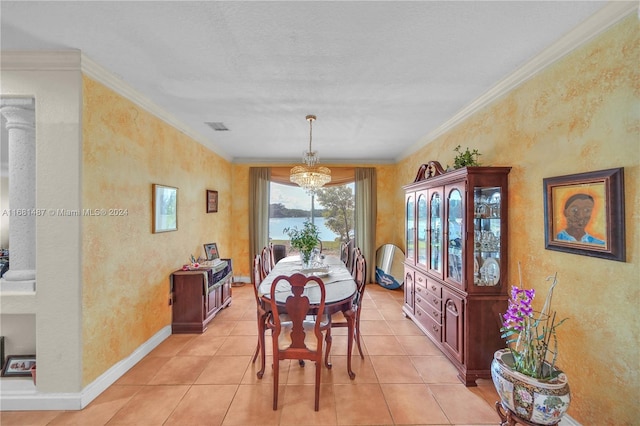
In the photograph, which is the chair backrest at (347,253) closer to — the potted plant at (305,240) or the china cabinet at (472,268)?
the potted plant at (305,240)

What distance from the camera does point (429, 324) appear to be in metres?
3.01

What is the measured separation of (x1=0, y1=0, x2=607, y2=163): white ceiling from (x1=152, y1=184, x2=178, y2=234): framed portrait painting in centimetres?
100

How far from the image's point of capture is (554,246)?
1.83m

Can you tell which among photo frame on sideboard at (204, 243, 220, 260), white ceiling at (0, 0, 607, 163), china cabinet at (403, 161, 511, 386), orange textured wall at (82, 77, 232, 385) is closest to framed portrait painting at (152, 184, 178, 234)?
orange textured wall at (82, 77, 232, 385)

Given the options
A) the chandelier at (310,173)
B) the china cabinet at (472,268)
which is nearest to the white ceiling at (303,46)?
the chandelier at (310,173)

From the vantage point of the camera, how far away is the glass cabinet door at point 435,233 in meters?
2.90

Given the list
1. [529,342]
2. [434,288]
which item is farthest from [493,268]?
[529,342]

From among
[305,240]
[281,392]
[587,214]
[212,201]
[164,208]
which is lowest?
[281,392]

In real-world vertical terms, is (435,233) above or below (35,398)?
above

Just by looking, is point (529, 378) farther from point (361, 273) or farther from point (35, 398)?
point (35, 398)

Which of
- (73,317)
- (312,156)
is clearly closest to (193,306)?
(73,317)

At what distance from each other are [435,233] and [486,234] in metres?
0.64

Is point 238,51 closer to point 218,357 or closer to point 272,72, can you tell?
point 272,72

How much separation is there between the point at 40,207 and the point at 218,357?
80.9 inches
